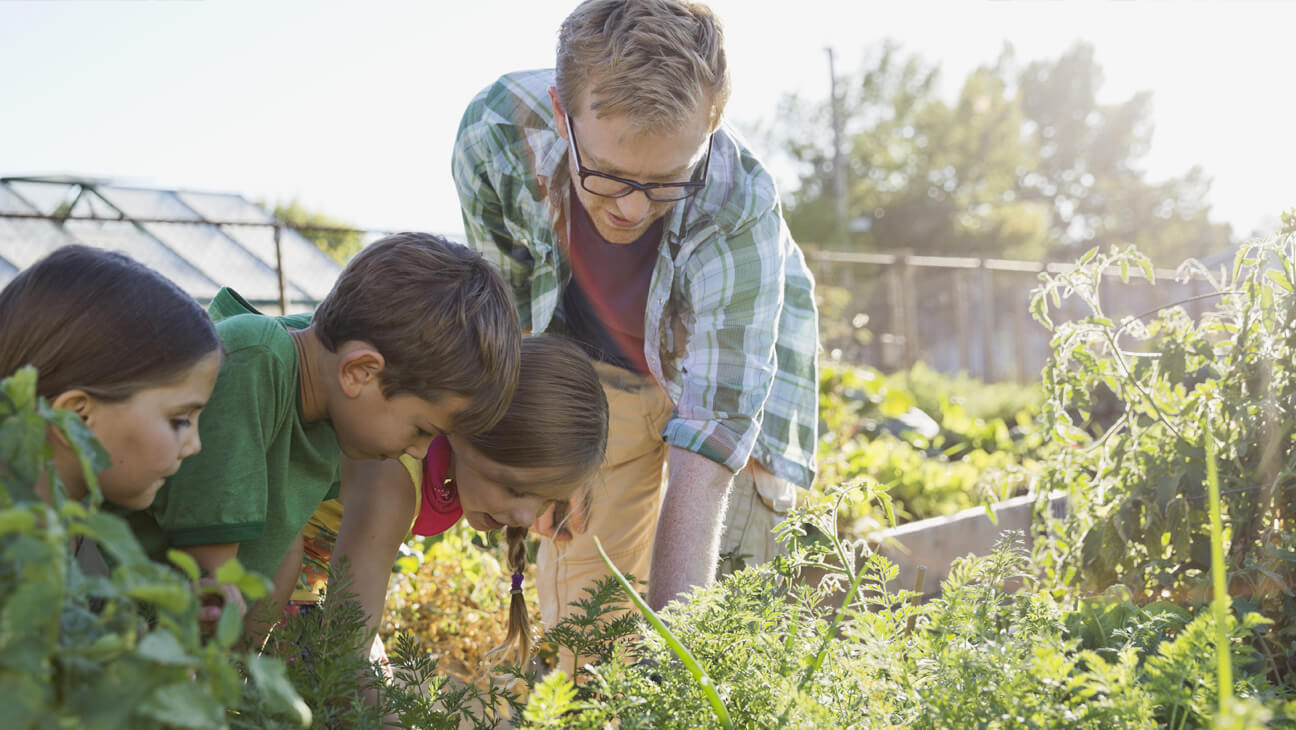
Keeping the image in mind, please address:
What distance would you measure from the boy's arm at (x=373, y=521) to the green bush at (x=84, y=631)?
3.78 feet

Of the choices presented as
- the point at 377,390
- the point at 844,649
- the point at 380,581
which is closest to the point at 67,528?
the point at 844,649

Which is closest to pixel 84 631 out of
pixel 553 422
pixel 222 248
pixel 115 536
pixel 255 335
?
pixel 115 536

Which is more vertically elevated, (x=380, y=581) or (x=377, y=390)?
(x=377, y=390)

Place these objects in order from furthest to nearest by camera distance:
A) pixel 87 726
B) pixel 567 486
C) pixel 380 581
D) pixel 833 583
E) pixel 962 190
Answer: pixel 962 190
pixel 567 486
pixel 380 581
pixel 833 583
pixel 87 726

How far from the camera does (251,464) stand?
1342 millimetres

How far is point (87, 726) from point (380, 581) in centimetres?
130

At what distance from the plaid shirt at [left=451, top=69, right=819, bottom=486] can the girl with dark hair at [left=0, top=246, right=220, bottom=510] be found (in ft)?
3.21

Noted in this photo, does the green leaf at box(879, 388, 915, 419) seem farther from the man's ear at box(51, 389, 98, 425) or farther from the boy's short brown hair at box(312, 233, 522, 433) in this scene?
the man's ear at box(51, 389, 98, 425)

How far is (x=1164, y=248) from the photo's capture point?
33062 millimetres

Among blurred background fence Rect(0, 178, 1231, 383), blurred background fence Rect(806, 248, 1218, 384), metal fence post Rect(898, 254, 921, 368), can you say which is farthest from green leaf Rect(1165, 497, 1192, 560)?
metal fence post Rect(898, 254, 921, 368)

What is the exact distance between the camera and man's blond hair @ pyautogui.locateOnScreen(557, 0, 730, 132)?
6.00 feet

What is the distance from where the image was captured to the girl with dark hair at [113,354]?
3.53ft

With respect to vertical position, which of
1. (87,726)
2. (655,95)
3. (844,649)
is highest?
(655,95)

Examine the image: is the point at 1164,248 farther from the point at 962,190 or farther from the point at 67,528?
the point at 67,528
